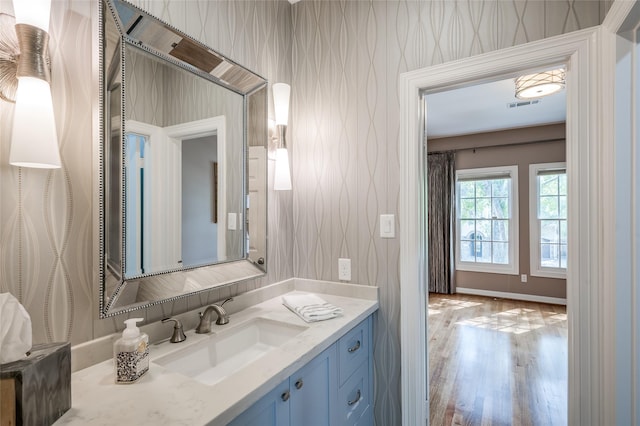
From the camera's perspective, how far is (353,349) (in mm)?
1488

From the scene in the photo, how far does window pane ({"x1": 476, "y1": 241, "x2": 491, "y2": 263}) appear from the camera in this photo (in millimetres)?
5188

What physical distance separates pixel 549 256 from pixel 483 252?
2.85 ft

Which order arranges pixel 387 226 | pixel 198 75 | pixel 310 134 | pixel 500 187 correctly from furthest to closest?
pixel 500 187, pixel 310 134, pixel 387 226, pixel 198 75

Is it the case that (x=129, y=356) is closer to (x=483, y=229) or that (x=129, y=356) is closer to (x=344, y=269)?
(x=344, y=269)

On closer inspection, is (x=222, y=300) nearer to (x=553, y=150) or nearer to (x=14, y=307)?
(x=14, y=307)

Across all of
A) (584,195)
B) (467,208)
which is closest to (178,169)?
Result: (584,195)

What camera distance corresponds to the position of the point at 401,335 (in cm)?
162

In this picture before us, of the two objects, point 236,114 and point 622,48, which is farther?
point 236,114

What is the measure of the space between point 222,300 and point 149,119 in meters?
0.83

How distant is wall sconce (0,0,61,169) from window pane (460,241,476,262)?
553 cm

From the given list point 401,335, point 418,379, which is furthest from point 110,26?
point 418,379

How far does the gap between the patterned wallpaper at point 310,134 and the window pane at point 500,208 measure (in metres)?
4.18

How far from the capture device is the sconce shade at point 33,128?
0.81 metres

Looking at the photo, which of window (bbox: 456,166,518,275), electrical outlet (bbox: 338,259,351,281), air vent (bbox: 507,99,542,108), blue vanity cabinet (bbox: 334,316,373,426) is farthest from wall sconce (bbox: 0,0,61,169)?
window (bbox: 456,166,518,275)
